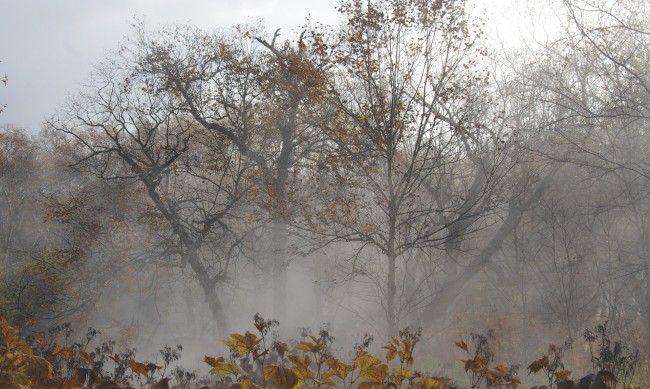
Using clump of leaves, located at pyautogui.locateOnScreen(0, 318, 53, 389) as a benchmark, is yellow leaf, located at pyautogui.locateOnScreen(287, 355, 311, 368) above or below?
below

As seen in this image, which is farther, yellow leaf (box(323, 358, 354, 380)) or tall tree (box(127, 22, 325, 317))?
tall tree (box(127, 22, 325, 317))

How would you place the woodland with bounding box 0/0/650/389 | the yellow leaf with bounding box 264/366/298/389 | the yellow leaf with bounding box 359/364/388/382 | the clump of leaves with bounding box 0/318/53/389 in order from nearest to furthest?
the yellow leaf with bounding box 264/366/298/389 → the clump of leaves with bounding box 0/318/53/389 → the yellow leaf with bounding box 359/364/388/382 → the woodland with bounding box 0/0/650/389

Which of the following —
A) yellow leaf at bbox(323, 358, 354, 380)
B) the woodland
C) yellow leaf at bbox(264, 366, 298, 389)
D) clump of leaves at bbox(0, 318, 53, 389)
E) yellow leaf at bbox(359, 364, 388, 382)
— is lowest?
yellow leaf at bbox(264, 366, 298, 389)

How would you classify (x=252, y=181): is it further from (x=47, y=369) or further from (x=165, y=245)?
(x=47, y=369)

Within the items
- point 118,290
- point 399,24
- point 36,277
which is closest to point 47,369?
point 399,24

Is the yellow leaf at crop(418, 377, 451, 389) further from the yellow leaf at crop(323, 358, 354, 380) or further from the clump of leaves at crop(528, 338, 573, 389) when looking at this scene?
the clump of leaves at crop(528, 338, 573, 389)

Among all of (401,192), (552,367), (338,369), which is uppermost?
(401,192)

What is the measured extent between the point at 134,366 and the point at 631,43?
14.4m

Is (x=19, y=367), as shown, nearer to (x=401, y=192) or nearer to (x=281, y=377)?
(x=281, y=377)

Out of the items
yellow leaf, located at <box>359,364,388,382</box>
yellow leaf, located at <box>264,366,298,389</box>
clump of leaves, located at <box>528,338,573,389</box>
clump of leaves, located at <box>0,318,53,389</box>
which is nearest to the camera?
yellow leaf, located at <box>264,366,298,389</box>

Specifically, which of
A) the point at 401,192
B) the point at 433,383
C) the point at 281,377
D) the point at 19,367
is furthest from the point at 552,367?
the point at 401,192

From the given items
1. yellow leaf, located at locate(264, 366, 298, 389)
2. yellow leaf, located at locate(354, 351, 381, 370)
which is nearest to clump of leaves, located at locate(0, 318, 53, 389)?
yellow leaf, located at locate(264, 366, 298, 389)

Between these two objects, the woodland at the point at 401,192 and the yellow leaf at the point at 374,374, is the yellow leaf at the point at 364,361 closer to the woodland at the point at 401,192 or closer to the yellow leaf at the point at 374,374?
the yellow leaf at the point at 374,374

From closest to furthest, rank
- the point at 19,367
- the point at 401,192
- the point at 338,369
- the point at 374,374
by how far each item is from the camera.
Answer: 1. the point at 374,374
2. the point at 338,369
3. the point at 19,367
4. the point at 401,192
